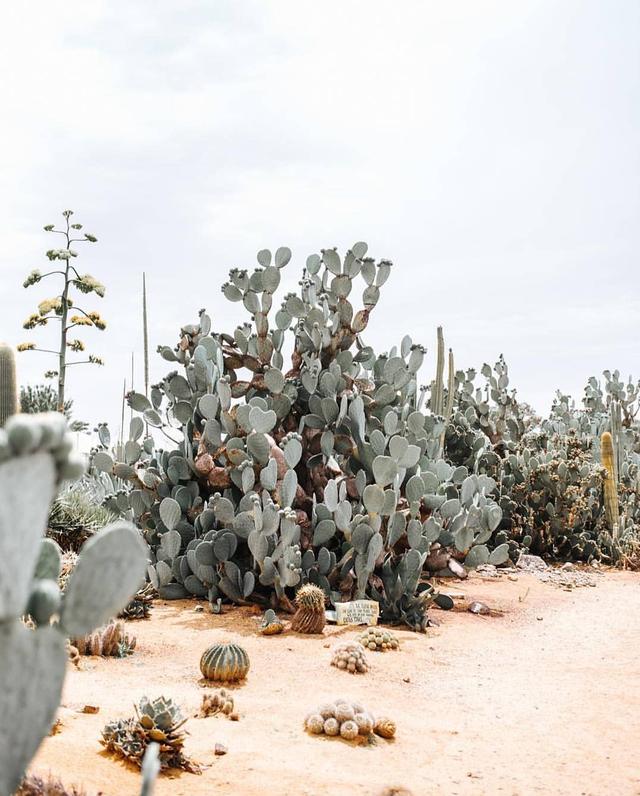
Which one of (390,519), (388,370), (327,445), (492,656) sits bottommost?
(492,656)

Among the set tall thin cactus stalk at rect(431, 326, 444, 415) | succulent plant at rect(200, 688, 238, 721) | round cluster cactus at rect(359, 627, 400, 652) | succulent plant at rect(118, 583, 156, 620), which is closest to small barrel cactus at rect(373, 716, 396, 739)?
succulent plant at rect(200, 688, 238, 721)

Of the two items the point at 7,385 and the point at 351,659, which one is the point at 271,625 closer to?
the point at 351,659

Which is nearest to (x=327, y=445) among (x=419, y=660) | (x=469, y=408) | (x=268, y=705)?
(x=419, y=660)

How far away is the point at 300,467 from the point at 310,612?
5.62 feet

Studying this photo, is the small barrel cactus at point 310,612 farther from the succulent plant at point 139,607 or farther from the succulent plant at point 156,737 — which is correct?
the succulent plant at point 156,737

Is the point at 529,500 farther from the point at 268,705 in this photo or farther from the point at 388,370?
the point at 268,705

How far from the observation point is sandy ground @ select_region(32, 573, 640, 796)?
3.05 metres

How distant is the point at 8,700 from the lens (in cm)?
149

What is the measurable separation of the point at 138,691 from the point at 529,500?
24.7 ft

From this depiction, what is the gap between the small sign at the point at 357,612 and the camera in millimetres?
5809

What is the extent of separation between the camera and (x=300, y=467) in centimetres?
697

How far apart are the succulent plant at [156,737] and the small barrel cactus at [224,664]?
112 cm

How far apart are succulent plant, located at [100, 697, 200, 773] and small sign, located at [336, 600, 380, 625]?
277cm

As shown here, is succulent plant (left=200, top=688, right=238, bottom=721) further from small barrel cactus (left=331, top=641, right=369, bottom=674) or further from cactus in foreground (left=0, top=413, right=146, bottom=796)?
cactus in foreground (left=0, top=413, right=146, bottom=796)
